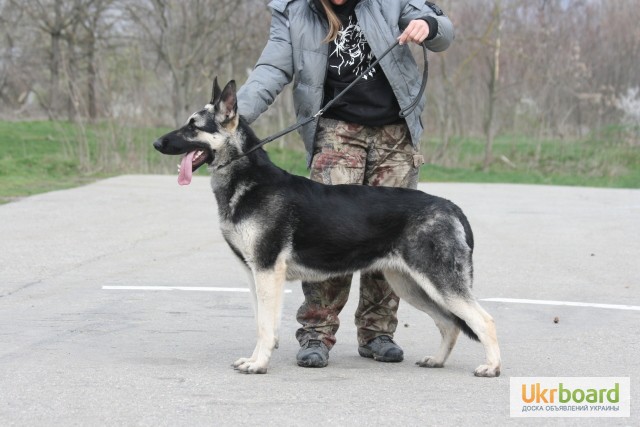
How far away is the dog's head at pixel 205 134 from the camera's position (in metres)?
5.63

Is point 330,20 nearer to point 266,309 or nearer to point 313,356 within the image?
point 266,309

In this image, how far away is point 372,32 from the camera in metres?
6.13

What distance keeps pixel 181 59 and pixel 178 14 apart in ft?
5.22

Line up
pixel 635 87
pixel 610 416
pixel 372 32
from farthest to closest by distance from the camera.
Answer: pixel 635 87 < pixel 372 32 < pixel 610 416

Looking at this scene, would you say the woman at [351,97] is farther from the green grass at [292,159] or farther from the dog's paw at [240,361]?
the green grass at [292,159]

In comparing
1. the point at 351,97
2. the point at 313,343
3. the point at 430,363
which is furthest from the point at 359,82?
the point at 430,363

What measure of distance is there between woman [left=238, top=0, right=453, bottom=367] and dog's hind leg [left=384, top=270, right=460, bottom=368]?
23cm

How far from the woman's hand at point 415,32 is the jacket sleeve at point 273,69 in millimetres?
788

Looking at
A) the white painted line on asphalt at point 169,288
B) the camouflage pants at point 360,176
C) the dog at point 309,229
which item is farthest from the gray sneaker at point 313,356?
the white painted line on asphalt at point 169,288

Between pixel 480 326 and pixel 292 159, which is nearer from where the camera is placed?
pixel 480 326

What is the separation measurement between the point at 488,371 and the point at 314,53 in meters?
2.28

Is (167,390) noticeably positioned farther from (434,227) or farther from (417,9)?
(417,9)

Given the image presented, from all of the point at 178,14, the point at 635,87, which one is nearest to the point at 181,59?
the point at 178,14

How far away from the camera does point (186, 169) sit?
5.66 metres
